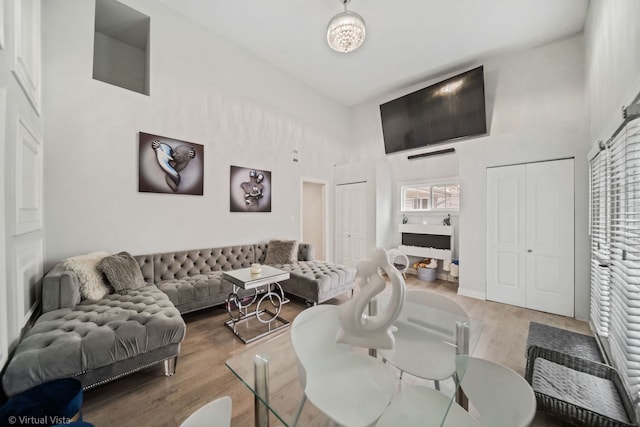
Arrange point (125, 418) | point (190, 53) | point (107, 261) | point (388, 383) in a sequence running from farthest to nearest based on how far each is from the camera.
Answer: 1. point (190, 53)
2. point (107, 261)
3. point (125, 418)
4. point (388, 383)

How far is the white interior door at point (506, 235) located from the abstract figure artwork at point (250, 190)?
12.4ft

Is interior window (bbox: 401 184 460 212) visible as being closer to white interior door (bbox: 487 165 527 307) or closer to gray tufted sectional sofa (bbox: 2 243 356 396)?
white interior door (bbox: 487 165 527 307)

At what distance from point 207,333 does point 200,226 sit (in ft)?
5.42

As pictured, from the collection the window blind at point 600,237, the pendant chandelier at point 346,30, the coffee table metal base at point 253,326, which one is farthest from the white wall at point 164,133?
the window blind at point 600,237

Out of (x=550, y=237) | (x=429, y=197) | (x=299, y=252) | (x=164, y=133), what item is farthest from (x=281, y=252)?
(x=550, y=237)

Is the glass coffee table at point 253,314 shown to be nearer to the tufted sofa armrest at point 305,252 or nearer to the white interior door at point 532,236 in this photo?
the tufted sofa armrest at point 305,252

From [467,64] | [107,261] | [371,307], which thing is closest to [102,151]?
[107,261]

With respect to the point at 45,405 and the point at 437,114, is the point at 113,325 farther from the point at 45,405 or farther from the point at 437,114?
the point at 437,114

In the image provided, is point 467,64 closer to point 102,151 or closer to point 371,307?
point 371,307

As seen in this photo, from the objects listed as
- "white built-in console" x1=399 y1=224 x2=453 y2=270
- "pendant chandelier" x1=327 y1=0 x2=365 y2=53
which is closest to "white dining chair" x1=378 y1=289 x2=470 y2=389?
"pendant chandelier" x1=327 y1=0 x2=365 y2=53

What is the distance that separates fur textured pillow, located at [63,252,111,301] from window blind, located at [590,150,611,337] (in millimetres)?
4747

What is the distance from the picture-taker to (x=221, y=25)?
372 cm

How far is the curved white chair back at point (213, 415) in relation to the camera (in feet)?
2.64

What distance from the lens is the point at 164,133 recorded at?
3.39 metres
